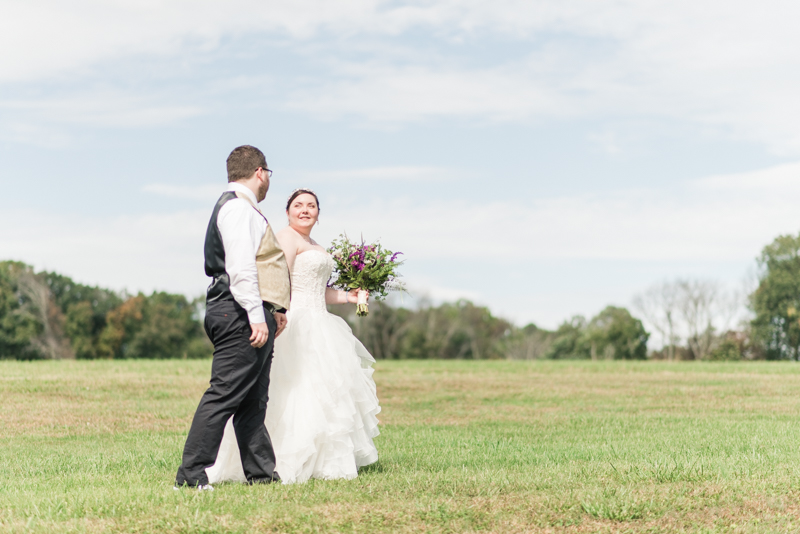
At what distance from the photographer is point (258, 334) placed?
21.3 feet

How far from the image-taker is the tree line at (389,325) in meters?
76.5

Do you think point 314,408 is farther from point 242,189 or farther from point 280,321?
point 242,189

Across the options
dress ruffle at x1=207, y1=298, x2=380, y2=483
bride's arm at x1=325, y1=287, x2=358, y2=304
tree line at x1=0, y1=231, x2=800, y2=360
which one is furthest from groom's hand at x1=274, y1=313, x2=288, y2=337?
tree line at x1=0, y1=231, x2=800, y2=360

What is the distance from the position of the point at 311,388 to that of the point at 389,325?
8216cm

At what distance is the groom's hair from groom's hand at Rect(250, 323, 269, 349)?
1419 mm

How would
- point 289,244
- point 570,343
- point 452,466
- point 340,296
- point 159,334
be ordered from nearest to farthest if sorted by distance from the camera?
point 289,244, point 340,296, point 452,466, point 159,334, point 570,343

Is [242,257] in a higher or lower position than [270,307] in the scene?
higher

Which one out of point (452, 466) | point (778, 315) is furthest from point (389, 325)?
point (452, 466)

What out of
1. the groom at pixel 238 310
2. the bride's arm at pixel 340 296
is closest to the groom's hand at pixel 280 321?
the groom at pixel 238 310

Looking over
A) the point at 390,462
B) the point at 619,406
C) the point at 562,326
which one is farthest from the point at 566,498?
the point at 562,326

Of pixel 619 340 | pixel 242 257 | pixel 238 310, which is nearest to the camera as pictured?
pixel 242 257

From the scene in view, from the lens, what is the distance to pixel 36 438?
1266 centimetres

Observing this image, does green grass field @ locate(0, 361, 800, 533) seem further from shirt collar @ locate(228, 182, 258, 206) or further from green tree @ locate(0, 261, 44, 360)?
green tree @ locate(0, 261, 44, 360)

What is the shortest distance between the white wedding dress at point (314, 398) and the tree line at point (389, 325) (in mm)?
64308
